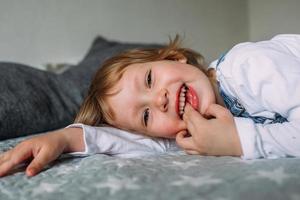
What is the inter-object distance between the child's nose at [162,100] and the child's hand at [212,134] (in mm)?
58

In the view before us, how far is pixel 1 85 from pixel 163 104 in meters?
0.67

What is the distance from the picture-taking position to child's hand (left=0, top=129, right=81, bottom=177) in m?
0.72

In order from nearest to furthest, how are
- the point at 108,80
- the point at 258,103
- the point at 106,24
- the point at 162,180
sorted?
the point at 162,180
the point at 258,103
the point at 108,80
the point at 106,24

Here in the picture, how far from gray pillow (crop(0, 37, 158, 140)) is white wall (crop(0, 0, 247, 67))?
0.57m

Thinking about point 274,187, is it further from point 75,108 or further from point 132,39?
point 132,39

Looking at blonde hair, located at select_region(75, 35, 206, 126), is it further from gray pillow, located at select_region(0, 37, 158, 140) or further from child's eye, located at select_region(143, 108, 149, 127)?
gray pillow, located at select_region(0, 37, 158, 140)

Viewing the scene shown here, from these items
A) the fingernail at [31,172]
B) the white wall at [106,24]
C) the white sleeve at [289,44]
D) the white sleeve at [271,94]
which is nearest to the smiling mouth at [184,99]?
the white sleeve at [271,94]

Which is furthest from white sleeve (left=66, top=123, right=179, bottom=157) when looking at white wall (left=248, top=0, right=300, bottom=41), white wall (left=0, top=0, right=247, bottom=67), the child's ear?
white wall (left=248, top=0, right=300, bottom=41)

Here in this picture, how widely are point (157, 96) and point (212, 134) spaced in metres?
0.20

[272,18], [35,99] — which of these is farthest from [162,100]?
[272,18]

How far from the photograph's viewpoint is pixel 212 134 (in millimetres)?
767

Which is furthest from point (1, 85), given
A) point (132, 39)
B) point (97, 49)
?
point (132, 39)

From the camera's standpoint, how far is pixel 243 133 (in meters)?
0.73

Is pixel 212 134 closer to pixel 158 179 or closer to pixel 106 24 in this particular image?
pixel 158 179
